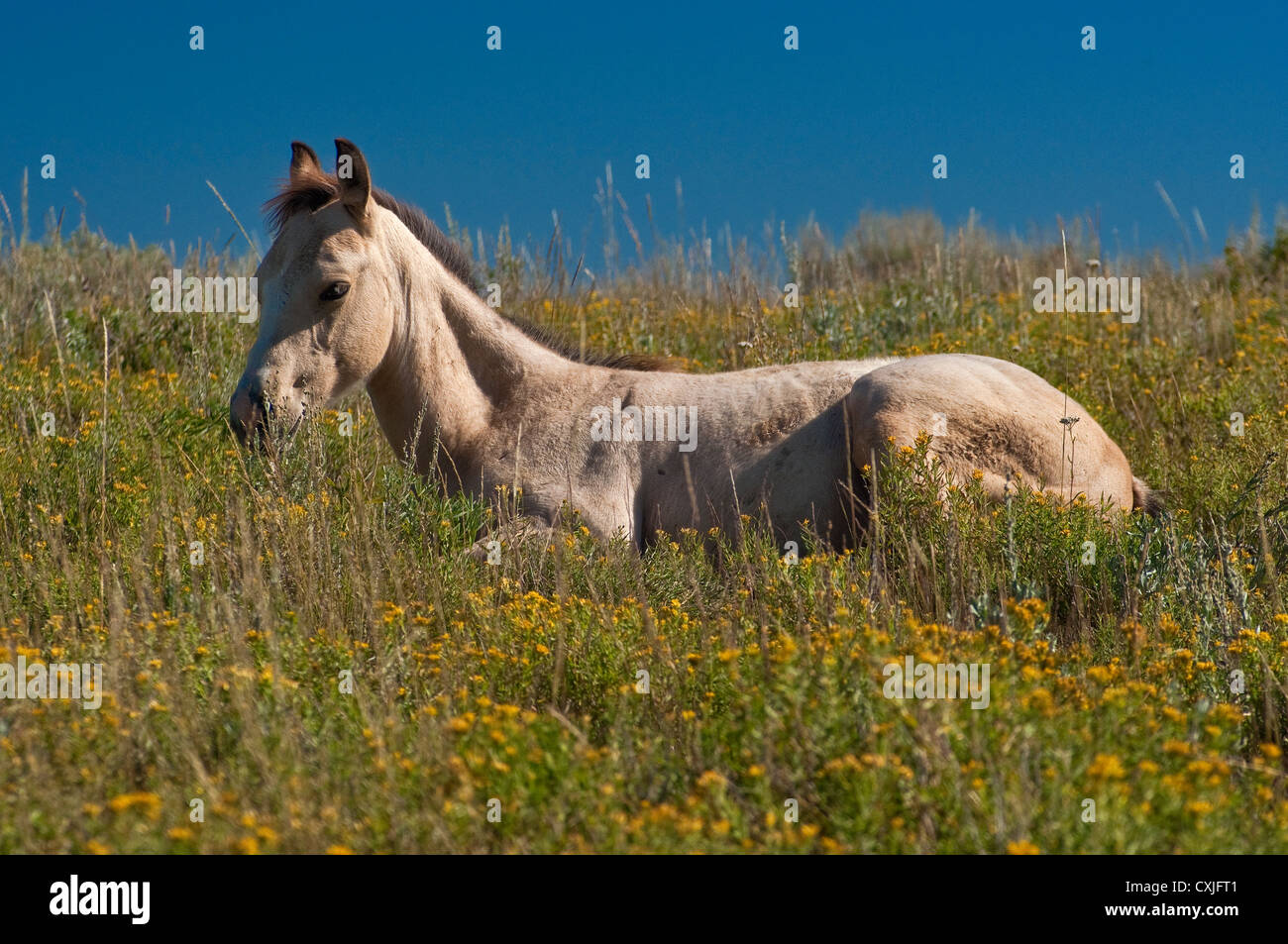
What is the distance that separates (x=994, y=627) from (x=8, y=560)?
4.03 meters

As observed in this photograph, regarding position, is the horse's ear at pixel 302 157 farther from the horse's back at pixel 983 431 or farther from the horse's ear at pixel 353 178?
the horse's back at pixel 983 431

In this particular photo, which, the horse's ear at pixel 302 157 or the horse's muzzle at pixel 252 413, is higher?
the horse's ear at pixel 302 157

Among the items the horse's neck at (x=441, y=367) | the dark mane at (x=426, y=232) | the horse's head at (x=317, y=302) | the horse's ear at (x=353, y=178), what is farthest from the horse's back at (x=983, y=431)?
the horse's ear at (x=353, y=178)

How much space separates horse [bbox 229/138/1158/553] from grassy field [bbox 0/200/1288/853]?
382mm

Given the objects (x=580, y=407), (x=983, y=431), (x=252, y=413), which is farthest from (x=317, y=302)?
(x=983, y=431)

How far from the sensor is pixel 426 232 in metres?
6.07

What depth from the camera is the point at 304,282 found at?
17.3ft

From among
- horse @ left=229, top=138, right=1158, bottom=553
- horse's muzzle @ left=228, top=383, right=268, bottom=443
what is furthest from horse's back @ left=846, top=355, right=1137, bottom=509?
horse's muzzle @ left=228, top=383, right=268, bottom=443

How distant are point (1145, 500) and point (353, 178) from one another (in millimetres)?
4374

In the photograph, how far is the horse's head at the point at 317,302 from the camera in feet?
16.9

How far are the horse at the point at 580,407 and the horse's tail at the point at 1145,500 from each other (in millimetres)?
24
